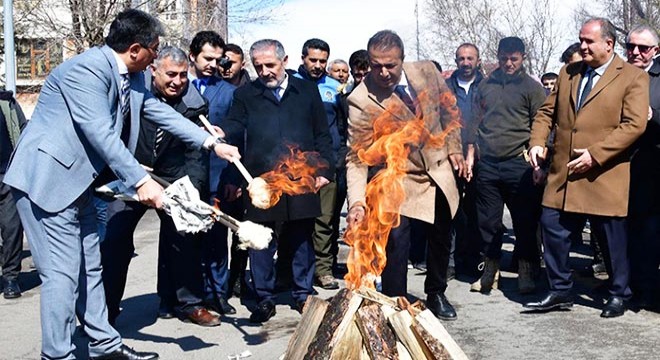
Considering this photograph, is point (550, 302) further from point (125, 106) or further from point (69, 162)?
point (69, 162)

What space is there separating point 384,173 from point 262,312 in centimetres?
187

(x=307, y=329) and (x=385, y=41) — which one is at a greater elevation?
(x=385, y=41)

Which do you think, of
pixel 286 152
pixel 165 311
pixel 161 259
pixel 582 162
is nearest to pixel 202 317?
pixel 165 311

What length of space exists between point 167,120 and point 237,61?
8.36 feet

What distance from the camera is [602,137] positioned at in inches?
278

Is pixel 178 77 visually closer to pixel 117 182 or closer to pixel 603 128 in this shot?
pixel 117 182

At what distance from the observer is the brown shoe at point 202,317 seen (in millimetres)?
7242

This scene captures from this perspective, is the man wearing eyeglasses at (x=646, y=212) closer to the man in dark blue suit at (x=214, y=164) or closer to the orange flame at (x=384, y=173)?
the orange flame at (x=384, y=173)

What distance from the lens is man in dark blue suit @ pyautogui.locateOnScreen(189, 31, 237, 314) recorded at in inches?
307

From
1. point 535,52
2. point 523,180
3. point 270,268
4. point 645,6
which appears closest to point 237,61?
point 270,268

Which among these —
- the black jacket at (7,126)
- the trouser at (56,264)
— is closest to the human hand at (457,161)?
the trouser at (56,264)

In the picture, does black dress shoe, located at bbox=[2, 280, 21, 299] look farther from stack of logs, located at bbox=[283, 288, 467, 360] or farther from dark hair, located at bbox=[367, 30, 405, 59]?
dark hair, located at bbox=[367, 30, 405, 59]

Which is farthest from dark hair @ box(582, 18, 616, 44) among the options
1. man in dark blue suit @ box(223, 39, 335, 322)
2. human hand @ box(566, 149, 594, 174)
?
man in dark blue suit @ box(223, 39, 335, 322)

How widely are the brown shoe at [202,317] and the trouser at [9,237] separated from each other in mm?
2304
